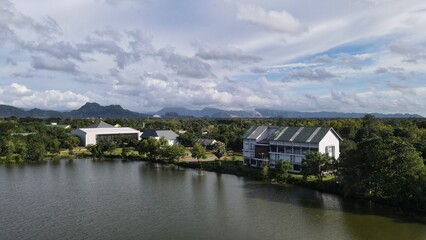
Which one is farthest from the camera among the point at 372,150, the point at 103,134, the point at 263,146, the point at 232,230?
the point at 103,134

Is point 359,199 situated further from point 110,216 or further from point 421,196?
point 110,216

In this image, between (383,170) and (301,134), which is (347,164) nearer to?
(383,170)

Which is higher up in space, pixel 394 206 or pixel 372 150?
pixel 372 150

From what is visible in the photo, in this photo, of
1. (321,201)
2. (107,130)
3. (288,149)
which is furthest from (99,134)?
(321,201)

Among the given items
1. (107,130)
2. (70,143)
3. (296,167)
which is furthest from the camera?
(107,130)

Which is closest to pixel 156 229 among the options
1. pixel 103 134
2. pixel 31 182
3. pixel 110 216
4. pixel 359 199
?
pixel 110 216

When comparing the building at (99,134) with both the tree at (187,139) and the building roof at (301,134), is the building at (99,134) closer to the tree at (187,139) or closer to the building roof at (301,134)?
the tree at (187,139)

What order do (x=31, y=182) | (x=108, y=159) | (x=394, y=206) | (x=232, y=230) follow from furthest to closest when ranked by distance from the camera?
(x=108, y=159)
(x=31, y=182)
(x=394, y=206)
(x=232, y=230)
